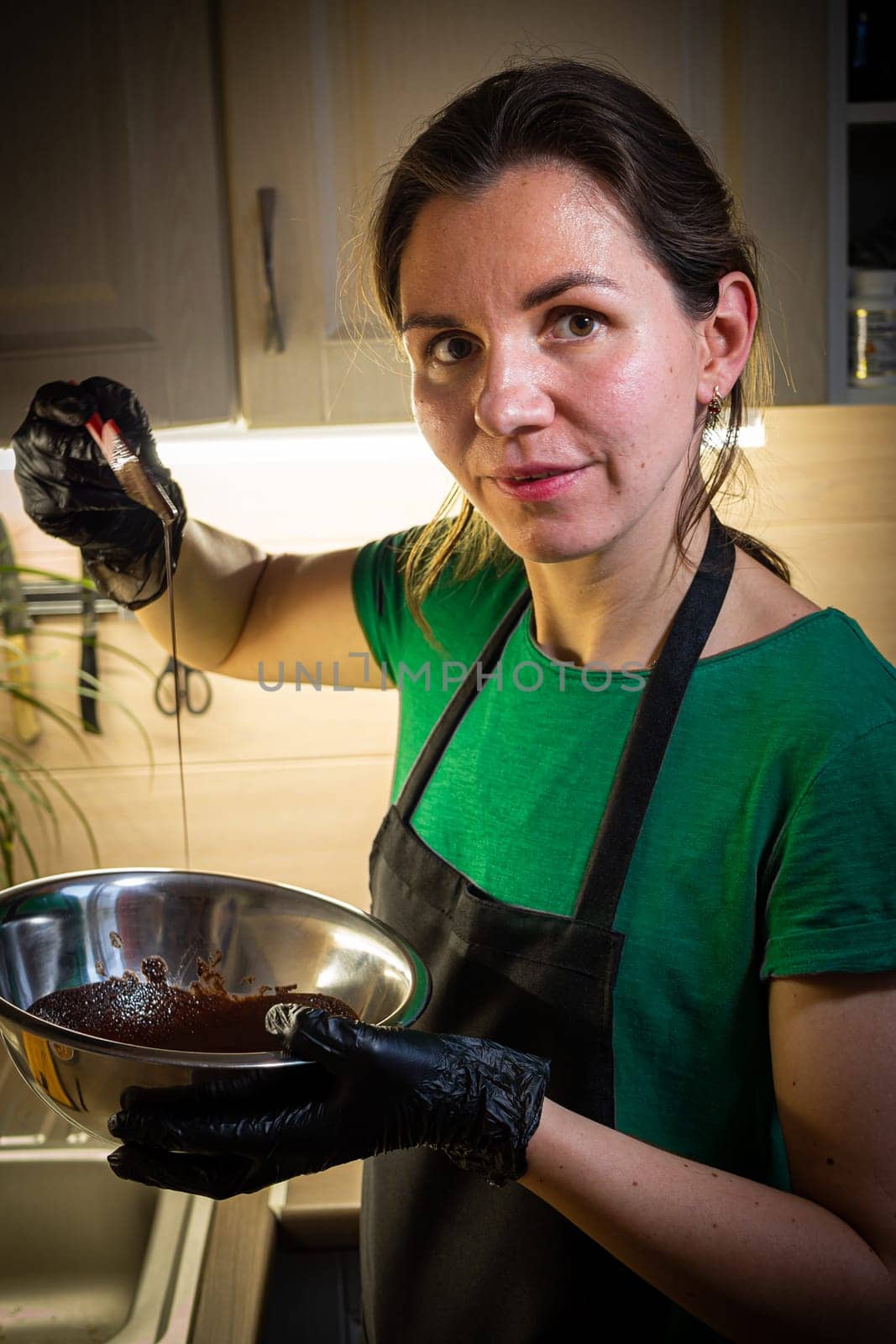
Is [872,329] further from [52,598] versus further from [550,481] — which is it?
[52,598]

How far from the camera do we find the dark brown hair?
85cm

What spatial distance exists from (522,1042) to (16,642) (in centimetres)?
120

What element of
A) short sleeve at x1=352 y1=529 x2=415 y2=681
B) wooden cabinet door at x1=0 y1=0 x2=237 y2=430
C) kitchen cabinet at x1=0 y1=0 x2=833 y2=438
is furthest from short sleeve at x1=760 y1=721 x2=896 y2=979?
wooden cabinet door at x1=0 y1=0 x2=237 y2=430

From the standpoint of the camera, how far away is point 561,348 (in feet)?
2.73

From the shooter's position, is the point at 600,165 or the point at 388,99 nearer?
the point at 600,165

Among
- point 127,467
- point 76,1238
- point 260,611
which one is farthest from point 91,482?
point 76,1238

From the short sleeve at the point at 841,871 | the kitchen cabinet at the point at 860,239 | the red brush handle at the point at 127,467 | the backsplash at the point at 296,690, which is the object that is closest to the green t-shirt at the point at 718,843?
the short sleeve at the point at 841,871

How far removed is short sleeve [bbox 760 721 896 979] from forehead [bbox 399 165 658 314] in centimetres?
37

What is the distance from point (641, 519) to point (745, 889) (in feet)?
0.98

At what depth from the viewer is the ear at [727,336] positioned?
91cm

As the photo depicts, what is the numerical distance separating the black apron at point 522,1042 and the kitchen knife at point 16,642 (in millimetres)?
947

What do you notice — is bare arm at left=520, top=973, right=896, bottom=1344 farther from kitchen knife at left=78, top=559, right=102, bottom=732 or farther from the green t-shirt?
kitchen knife at left=78, top=559, right=102, bottom=732

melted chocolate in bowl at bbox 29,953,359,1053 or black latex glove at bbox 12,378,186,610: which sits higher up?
black latex glove at bbox 12,378,186,610

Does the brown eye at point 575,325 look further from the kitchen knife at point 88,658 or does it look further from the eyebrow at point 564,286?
the kitchen knife at point 88,658
